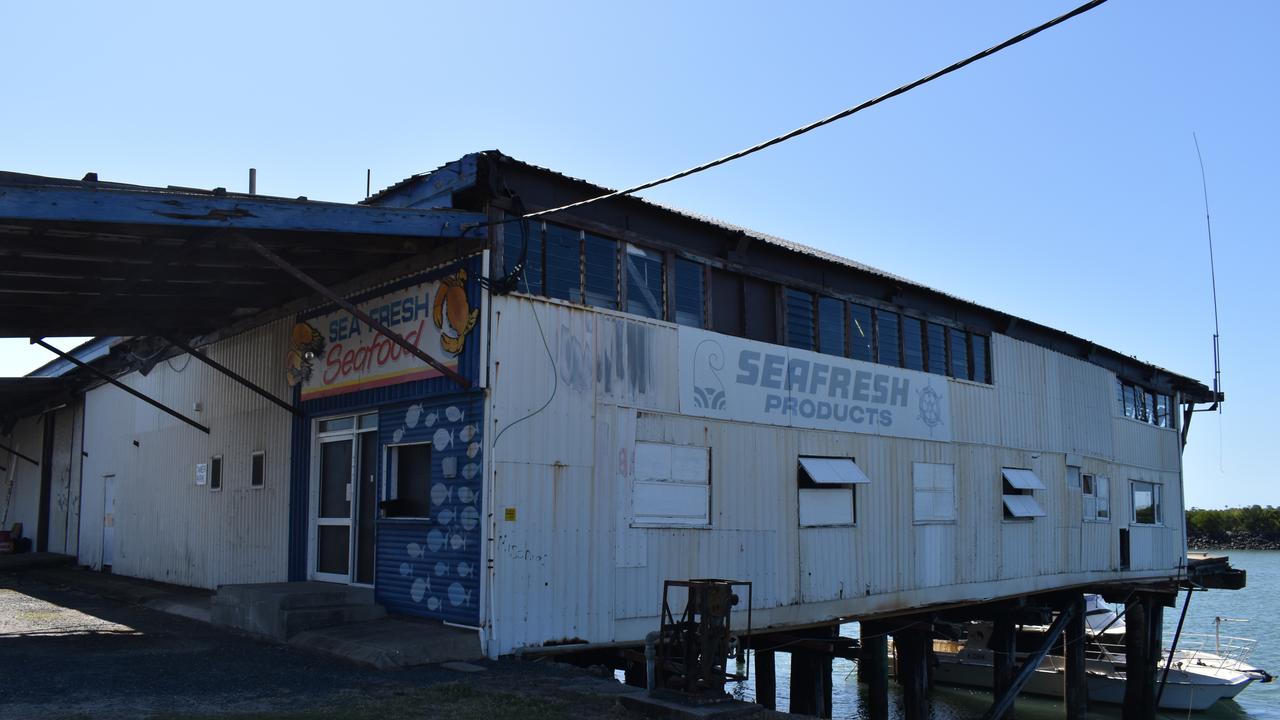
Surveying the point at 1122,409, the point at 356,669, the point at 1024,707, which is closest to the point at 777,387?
the point at 356,669

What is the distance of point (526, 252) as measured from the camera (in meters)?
11.2

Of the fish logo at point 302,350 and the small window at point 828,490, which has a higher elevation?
the fish logo at point 302,350

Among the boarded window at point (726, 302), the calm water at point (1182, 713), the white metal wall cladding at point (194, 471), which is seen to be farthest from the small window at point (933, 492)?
the white metal wall cladding at point (194, 471)

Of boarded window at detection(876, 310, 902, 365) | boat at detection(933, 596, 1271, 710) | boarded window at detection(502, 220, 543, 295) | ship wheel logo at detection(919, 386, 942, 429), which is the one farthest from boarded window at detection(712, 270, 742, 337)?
boat at detection(933, 596, 1271, 710)

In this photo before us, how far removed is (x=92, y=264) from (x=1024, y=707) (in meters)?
23.5

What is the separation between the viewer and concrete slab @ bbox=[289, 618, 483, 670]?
9656mm

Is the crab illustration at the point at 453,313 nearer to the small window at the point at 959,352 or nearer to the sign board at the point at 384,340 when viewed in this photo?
the sign board at the point at 384,340

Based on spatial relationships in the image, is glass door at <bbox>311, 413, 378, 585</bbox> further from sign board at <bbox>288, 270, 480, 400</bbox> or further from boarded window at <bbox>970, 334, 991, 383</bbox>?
boarded window at <bbox>970, 334, 991, 383</bbox>

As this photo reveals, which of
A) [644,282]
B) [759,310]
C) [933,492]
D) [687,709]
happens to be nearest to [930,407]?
[933,492]

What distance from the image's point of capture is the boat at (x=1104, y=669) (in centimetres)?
2533

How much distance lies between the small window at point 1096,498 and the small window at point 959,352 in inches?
182

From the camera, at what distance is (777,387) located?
1402cm

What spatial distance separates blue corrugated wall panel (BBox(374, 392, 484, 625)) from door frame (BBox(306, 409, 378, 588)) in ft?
2.25

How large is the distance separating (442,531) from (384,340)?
257 cm
